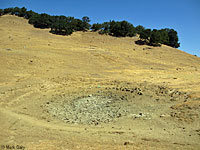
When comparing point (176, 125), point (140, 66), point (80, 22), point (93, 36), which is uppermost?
point (80, 22)

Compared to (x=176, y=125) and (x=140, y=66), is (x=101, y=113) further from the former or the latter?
(x=140, y=66)

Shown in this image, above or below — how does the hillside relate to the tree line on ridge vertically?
below

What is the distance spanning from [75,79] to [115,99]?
21.2 feet

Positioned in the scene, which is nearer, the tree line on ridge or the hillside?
the hillside

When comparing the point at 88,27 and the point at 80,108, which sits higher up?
the point at 88,27

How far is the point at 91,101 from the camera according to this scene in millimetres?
10219

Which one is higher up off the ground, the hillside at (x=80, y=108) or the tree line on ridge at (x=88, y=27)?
A: the tree line on ridge at (x=88, y=27)

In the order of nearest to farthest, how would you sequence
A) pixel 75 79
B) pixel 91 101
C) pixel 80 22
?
pixel 91 101, pixel 75 79, pixel 80 22

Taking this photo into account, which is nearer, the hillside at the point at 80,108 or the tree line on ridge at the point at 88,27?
the hillside at the point at 80,108

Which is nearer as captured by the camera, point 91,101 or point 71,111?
point 71,111

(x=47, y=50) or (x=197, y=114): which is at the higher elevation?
(x=47, y=50)

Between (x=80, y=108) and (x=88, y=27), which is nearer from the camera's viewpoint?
(x=80, y=108)

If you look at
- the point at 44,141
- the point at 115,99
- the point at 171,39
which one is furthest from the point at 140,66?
the point at 171,39

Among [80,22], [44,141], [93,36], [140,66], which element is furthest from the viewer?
[80,22]
